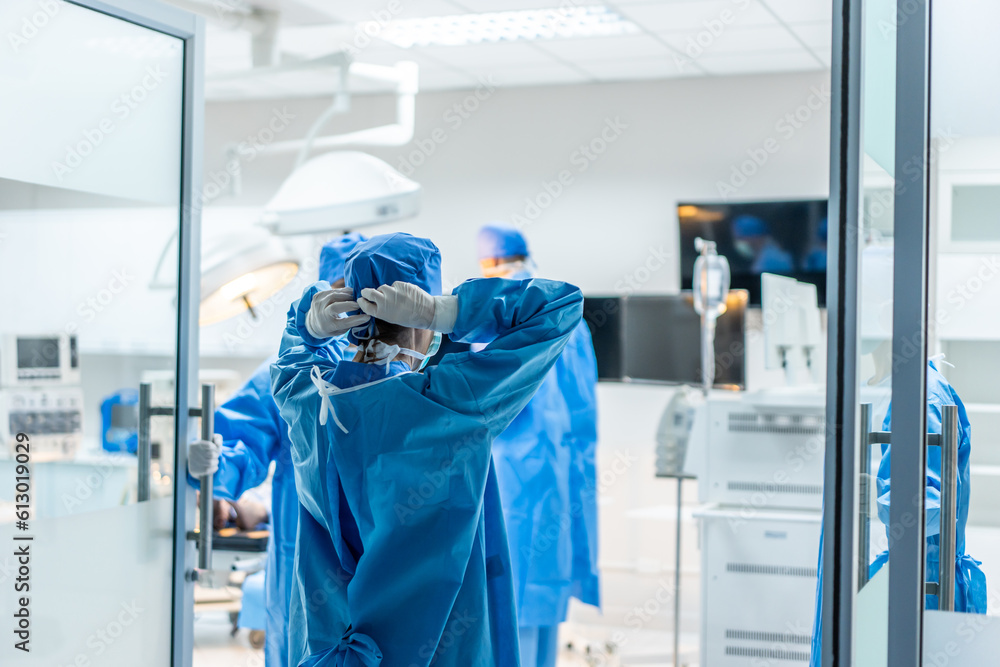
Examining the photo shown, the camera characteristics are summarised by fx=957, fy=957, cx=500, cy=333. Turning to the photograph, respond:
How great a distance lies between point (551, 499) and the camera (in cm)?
273

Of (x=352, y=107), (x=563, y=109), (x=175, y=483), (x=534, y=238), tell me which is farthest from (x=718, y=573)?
(x=352, y=107)

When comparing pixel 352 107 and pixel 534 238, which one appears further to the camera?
pixel 352 107

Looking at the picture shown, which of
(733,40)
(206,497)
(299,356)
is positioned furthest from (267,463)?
(733,40)

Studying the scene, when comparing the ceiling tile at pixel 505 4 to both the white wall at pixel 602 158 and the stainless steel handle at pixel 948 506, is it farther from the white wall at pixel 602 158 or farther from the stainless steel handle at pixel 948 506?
the stainless steel handle at pixel 948 506

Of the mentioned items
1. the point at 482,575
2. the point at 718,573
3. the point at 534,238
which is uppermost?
the point at 534,238

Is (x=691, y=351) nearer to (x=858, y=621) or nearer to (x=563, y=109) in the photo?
(x=563, y=109)

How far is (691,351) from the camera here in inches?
168

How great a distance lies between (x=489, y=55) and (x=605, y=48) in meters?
0.54

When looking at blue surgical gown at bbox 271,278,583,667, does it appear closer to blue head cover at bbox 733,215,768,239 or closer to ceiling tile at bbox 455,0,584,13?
ceiling tile at bbox 455,0,584,13

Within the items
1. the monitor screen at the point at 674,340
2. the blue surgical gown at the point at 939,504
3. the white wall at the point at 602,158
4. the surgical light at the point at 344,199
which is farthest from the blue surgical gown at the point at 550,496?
the white wall at the point at 602,158

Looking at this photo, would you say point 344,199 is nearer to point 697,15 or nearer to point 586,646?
point 697,15

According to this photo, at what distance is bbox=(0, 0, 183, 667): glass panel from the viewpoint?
5.45 feet

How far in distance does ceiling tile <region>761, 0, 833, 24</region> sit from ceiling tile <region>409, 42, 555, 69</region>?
42.9 inches

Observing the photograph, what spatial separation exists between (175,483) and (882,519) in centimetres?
134
